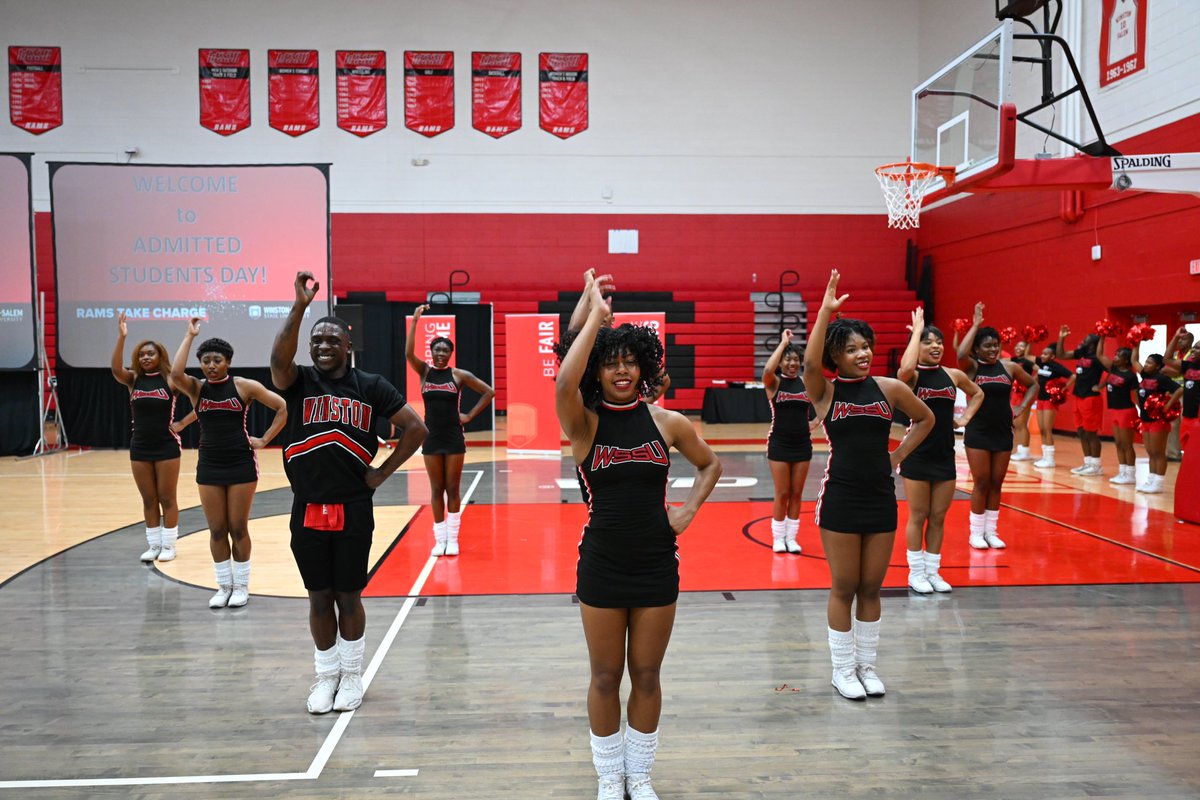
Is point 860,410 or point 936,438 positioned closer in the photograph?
point 860,410

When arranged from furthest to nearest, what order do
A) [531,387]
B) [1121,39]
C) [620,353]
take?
[531,387] < [1121,39] < [620,353]

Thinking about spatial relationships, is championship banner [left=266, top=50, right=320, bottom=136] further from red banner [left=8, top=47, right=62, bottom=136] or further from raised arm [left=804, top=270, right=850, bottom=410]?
raised arm [left=804, top=270, right=850, bottom=410]

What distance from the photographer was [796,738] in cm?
365

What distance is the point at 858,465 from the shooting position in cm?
404

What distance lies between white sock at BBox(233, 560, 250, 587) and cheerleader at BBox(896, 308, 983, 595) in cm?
436

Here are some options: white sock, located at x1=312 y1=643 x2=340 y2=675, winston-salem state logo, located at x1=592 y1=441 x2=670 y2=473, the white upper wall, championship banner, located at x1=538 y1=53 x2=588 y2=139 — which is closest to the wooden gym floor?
white sock, located at x1=312 y1=643 x2=340 y2=675

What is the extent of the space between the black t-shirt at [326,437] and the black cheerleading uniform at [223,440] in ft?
6.22

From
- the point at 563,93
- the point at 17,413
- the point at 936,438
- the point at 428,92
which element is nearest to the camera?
the point at 936,438

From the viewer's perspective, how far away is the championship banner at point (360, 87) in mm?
18422

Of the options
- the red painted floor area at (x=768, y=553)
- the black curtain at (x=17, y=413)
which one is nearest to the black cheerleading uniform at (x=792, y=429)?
the red painted floor area at (x=768, y=553)

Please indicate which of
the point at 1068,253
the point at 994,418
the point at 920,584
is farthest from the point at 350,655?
the point at 1068,253

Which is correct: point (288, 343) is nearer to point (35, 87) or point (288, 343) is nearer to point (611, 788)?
point (611, 788)

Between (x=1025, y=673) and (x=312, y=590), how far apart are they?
3.54 m

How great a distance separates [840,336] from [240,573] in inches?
160
